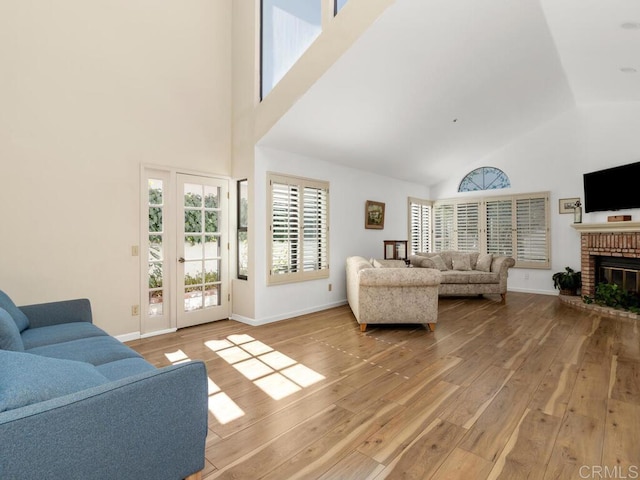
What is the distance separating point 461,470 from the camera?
1662 millimetres

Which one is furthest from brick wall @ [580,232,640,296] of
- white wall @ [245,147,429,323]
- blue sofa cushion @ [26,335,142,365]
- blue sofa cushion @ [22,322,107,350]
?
blue sofa cushion @ [22,322,107,350]

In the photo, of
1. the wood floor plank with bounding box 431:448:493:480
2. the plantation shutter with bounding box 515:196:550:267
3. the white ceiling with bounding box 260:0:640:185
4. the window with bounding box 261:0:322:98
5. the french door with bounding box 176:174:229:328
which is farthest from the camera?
the plantation shutter with bounding box 515:196:550:267

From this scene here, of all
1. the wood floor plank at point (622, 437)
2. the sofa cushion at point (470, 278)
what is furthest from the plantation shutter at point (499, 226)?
the wood floor plank at point (622, 437)

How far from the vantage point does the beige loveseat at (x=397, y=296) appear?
3979 millimetres

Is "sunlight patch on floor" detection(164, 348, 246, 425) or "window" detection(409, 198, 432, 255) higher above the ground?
"window" detection(409, 198, 432, 255)

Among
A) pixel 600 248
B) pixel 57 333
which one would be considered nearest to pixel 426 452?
pixel 57 333

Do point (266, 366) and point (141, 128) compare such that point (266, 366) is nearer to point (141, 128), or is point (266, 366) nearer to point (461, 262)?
point (141, 128)

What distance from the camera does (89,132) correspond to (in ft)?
11.6

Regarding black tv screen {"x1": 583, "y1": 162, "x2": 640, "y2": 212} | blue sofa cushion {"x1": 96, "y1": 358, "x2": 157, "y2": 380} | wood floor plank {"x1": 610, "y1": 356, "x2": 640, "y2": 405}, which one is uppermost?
black tv screen {"x1": 583, "y1": 162, "x2": 640, "y2": 212}

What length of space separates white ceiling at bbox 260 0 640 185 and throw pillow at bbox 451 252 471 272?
2201 mm

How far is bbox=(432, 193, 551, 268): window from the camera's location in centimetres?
671

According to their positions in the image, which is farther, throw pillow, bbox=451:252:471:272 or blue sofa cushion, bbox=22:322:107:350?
throw pillow, bbox=451:252:471:272

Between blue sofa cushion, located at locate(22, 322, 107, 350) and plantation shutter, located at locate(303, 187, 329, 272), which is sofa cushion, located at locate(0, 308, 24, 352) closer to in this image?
blue sofa cushion, located at locate(22, 322, 107, 350)

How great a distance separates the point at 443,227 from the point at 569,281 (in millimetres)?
2777
